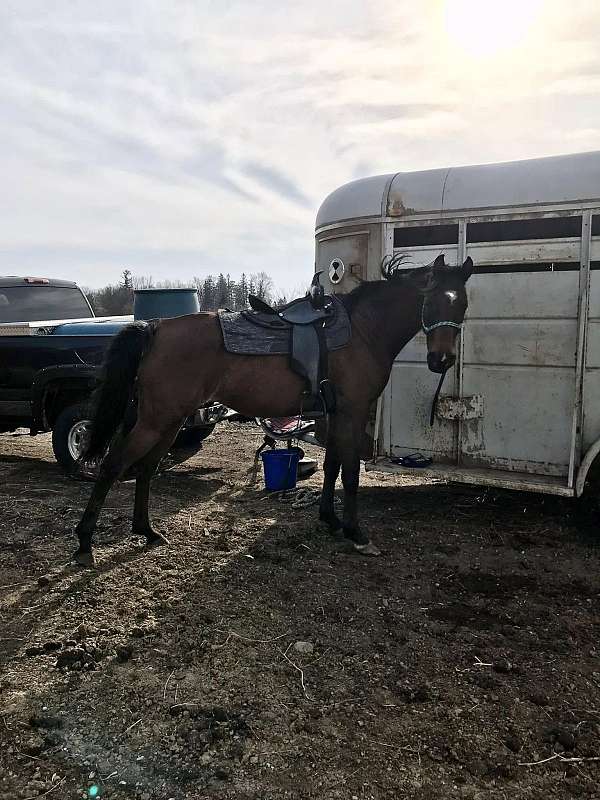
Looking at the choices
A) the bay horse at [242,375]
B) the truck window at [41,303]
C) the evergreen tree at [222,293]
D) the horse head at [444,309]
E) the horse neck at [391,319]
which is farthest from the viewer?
the evergreen tree at [222,293]

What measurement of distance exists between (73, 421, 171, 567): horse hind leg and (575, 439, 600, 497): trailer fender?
3310 mm

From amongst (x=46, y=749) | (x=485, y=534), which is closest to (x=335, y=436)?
(x=485, y=534)

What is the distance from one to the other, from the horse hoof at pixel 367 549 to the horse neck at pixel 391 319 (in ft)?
4.94

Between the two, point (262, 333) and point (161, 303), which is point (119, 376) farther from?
point (161, 303)

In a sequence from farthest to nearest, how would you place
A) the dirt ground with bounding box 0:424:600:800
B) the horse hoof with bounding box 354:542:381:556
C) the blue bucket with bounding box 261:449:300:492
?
the blue bucket with bounding box 261:449:300:492, the horse hoof with bounding box 354:542:381:556, the dirt ground with bounding box 0:424:600:800

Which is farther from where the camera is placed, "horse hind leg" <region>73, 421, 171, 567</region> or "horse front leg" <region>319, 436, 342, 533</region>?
"horse front leg" <region>319, 436, 342, 533</region>

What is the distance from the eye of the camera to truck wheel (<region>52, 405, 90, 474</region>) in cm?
657

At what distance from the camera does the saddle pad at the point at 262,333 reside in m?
4.42

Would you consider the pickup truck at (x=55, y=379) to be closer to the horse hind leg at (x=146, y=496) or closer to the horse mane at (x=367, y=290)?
the horse hind leg at (x=146, y=496)

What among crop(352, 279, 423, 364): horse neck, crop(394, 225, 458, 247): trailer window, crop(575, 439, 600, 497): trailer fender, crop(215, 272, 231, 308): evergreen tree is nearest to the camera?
crop(575, 439, 600, 497): trailer fender

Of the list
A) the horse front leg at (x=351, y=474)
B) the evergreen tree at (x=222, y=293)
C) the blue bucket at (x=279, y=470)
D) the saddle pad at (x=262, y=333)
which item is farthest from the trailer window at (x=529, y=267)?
the evergreen tree at (x=222, y=293)

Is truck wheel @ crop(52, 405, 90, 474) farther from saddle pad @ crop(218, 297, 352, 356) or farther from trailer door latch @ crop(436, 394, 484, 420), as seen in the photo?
trailer door latch @ crop(436, 394, 484, 420)

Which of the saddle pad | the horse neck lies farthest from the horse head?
the saddle pad

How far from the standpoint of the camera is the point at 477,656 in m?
3.10
